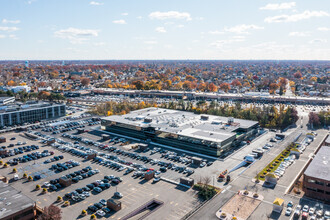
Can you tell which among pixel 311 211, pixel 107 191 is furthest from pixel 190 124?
pixel 311 211

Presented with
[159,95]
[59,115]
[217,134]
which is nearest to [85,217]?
[217,134]

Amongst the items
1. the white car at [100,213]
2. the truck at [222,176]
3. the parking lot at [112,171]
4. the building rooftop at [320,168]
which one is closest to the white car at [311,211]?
the building rooftop at [320,168]

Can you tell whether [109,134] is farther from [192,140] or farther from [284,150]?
[284,150]

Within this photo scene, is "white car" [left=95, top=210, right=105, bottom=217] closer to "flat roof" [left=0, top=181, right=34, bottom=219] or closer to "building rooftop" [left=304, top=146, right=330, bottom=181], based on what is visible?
"flat roof" [left=0, top=181, right=34, bottom=219]

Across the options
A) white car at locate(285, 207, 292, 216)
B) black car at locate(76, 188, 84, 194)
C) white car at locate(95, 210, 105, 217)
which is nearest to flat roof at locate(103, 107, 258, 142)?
white car at locate(285, 207, 292, 216)

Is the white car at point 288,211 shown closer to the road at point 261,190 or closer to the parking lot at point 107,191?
the road at point 261,190
